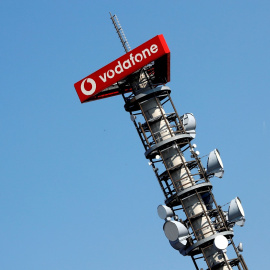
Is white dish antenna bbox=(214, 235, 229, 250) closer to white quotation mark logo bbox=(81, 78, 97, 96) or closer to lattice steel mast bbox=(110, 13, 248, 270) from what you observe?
lattice steel mast bbox=(110, 13, 248, 270)

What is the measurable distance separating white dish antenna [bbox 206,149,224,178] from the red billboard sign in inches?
481

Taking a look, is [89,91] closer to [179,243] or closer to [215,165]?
[215,165]

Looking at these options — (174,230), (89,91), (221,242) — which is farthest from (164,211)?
(89,91)

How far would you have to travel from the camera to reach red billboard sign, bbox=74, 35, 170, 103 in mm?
73188

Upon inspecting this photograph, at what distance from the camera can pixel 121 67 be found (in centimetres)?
7444

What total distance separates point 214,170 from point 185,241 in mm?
8405

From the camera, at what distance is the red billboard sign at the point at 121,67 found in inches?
2881

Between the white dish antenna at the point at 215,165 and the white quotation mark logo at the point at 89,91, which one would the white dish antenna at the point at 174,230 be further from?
the white quotation mark logo at the point at 89,91

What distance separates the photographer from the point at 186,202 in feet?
239

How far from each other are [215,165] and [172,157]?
486cm

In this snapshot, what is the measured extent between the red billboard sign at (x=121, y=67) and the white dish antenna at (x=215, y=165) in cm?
1222

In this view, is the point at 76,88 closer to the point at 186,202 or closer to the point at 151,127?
the point at 151,127

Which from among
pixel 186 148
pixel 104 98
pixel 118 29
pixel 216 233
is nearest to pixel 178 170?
pixel 186 148

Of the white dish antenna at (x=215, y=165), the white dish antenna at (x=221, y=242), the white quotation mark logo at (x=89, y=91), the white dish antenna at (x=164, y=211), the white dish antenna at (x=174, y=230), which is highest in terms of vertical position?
the white quotation mark logo at (x=89, y=91)
